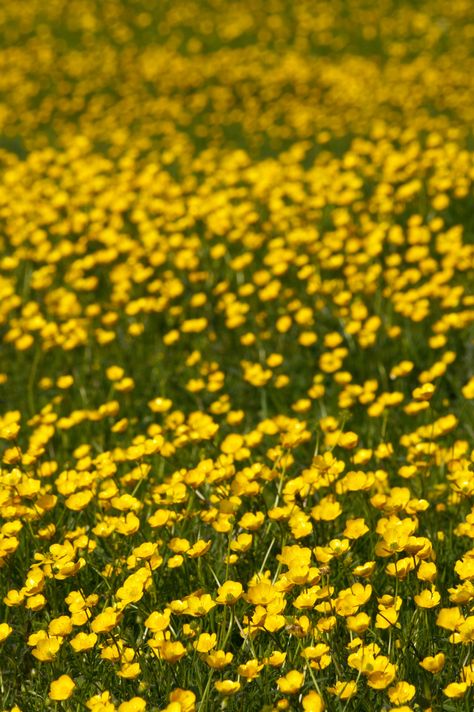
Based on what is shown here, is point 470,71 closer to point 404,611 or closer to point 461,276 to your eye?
point 461,276

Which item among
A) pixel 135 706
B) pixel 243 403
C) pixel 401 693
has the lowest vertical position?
pixel 243 403

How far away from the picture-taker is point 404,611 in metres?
2.71

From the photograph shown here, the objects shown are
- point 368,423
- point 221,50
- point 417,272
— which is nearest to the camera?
point 368,423

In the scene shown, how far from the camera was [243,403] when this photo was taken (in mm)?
4641

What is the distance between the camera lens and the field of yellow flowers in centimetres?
242

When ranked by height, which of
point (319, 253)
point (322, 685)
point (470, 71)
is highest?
point (322, 685)

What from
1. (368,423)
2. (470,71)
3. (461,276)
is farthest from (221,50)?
(368,423)

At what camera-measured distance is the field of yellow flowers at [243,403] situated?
95.4 inches

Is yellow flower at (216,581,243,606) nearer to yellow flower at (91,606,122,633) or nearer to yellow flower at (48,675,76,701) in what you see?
yellow flower at (91,606,122,633)

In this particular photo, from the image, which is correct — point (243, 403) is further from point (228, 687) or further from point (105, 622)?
point (228, 687)

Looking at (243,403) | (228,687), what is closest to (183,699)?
(228,687)

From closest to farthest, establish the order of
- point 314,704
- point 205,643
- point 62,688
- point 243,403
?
1. point 314,704
2. point 62,688
3. point 205,643
4. point 243,403

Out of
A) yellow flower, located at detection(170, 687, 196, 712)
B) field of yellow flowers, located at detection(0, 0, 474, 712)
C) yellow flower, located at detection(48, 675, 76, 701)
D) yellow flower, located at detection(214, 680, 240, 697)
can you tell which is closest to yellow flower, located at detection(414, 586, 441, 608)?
field of yellow flowers, located at detection(0, 0, 474, 712)

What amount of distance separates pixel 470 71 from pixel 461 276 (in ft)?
20.7
